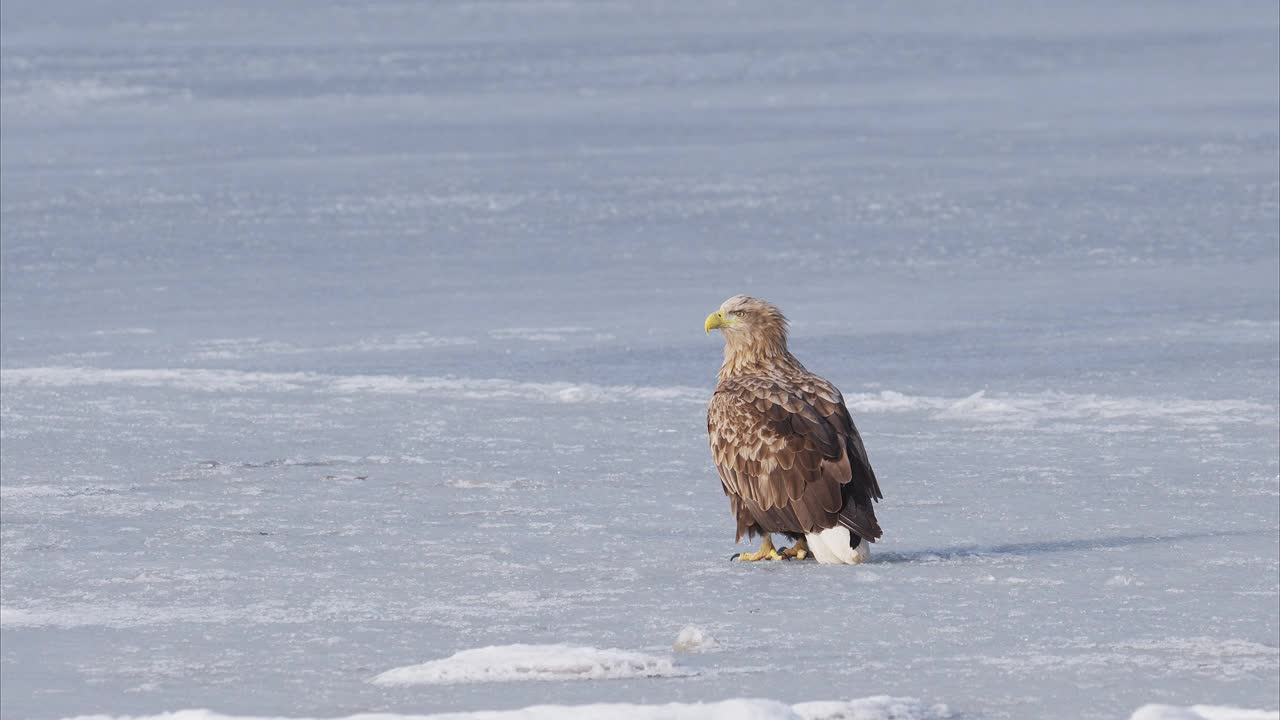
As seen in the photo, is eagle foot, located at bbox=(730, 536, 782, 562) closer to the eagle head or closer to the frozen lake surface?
the frozen lake surface

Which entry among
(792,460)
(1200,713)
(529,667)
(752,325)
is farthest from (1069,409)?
(1200,713)

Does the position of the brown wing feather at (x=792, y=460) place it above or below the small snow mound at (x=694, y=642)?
above

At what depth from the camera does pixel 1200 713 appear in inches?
159

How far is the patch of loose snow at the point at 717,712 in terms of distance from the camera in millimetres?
3969

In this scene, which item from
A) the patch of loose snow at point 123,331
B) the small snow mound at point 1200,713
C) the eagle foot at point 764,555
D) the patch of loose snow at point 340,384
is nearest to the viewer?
the small snow mound at point 1200,713

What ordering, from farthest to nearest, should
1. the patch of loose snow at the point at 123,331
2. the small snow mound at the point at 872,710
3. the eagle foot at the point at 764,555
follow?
the patch of loose snow at the point at 123,331, the eagle foot at the point at 764,555, the small snow mound at the point at 872,710

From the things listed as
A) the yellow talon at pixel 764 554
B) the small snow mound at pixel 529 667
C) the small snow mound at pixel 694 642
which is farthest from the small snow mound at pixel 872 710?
the yellow talon at pixel 764 554

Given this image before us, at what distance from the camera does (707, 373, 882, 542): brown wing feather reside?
5887 millimetres

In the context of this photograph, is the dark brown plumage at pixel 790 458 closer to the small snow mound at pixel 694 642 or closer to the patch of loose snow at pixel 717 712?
the small snow mound at pixel 694 642

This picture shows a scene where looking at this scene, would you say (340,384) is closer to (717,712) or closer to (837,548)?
(837,548)

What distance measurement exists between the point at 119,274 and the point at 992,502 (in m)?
7.18

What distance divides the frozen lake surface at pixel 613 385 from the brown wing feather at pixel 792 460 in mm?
157

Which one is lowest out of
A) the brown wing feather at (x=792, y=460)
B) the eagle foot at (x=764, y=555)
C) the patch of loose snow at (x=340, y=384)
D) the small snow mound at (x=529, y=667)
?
the small snow mound at (x=529, y=667)

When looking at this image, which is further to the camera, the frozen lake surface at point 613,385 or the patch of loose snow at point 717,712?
the frozen lake surface at point 613,385
